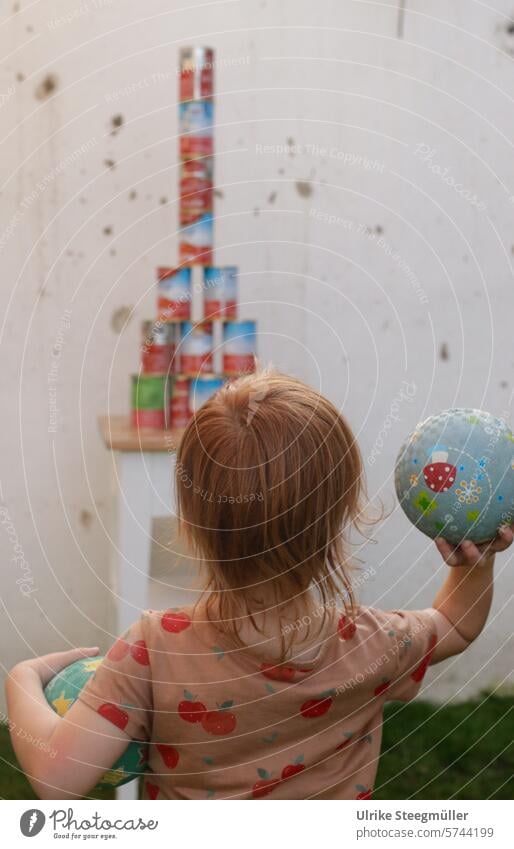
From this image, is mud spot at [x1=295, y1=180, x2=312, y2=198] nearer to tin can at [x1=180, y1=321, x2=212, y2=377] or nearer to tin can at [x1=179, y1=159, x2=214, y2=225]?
tin can at [x1=179, y1=159, x2=214, y2=225]

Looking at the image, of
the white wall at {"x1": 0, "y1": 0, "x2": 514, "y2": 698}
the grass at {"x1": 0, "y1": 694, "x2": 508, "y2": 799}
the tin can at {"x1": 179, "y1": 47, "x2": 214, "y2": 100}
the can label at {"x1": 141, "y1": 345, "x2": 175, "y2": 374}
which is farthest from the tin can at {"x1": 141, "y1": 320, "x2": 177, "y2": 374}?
the grass at {"x1": 0, "y1": 694, "x2": 508, "y2": 799}

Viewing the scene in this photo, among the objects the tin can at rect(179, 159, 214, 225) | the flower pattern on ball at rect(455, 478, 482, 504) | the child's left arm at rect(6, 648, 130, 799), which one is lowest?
the child's left arm at rect(6, 648, 130, 799)

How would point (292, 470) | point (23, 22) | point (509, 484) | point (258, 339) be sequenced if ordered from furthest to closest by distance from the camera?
1. point (258, 339)
2. point (23, 22)
3. point (509, 484)
4. point (292, 470)

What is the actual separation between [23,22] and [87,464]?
→ 0.87m

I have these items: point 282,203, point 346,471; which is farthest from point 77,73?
point 346,471

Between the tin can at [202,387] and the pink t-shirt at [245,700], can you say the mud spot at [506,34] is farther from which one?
the pink t-shirt at [245,700]

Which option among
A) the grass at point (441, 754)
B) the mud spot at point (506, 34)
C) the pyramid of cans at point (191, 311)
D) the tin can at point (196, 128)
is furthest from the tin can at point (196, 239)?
the grass at point (441, 754)

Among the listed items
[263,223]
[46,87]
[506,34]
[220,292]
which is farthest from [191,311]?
[506,34]

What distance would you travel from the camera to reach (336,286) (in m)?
2.42

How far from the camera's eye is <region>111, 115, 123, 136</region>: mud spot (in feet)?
7.50

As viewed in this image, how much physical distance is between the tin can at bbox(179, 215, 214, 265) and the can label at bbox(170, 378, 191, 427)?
9.8 inches

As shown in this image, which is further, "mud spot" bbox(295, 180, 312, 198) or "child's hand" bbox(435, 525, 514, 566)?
"mud spot" bbox(295, 180, 312, 198)

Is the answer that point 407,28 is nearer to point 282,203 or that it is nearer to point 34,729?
point 282,203

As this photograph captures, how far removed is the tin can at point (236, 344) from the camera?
79.0 inches
